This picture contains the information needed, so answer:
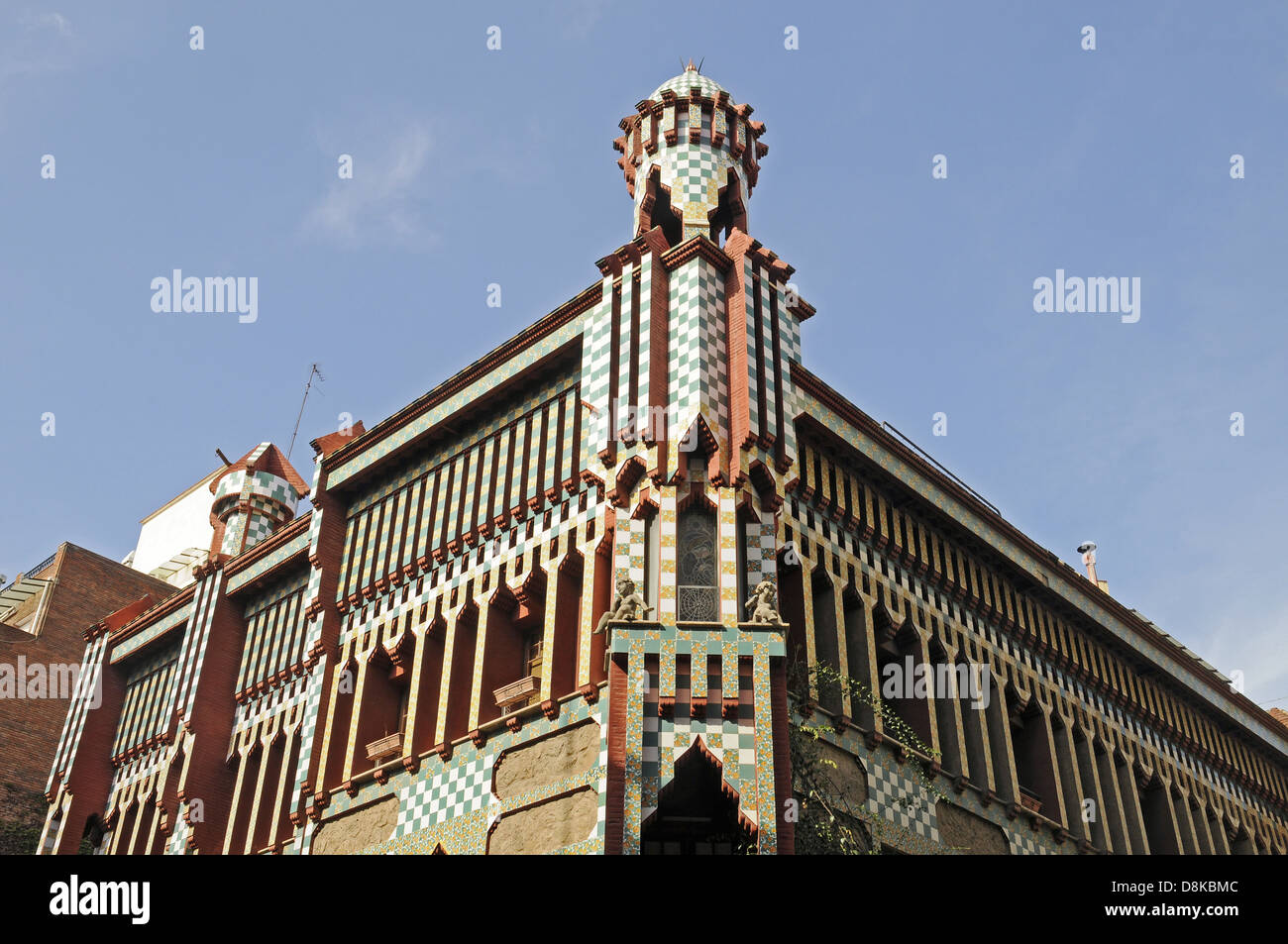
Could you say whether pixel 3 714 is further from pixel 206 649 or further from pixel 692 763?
pixel 692 763

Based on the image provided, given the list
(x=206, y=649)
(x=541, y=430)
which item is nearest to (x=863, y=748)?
(x=541, y=430)

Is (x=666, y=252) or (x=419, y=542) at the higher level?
(x=666, y=252)

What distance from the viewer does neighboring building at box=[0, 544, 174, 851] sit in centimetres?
3600

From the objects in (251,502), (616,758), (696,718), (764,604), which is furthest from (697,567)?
(251,502)

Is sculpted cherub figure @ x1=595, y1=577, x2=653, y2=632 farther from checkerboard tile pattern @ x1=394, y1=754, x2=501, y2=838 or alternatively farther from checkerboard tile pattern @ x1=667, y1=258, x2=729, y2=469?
checkerboard tile pattern @ x1=394, y1=754, x2=501, y2=838

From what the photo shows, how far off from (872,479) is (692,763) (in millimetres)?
8383

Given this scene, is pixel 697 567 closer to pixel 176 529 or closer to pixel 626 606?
pixel 626 606

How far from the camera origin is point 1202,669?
33.1 meters

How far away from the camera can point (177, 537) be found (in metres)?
52.9

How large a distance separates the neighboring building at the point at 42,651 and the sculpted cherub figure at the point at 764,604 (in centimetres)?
2054

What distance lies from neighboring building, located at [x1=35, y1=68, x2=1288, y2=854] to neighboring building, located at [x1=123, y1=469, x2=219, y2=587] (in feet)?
60.8

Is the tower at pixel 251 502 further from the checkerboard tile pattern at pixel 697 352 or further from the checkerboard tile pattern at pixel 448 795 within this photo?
the checkerboard tile pattern at pixel 697 352

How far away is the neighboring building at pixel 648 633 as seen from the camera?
19719 millimetres
